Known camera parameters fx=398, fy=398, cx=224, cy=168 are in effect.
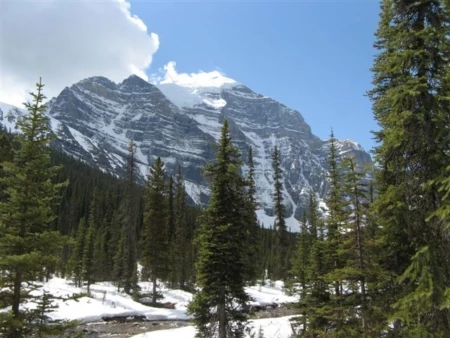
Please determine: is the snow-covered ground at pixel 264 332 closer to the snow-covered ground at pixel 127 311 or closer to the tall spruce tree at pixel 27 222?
the snow-covered ground at pixel 127 311

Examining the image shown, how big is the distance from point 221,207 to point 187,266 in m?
41.5

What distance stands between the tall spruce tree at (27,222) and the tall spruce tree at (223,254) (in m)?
7.41

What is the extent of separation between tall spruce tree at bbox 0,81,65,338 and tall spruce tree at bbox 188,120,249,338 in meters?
7.41

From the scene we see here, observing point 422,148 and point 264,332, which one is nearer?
point 422,148

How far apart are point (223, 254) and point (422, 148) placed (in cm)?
1139

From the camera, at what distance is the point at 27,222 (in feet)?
42.1

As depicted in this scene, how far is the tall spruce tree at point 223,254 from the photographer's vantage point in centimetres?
1839

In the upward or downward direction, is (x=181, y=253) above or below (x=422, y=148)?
below

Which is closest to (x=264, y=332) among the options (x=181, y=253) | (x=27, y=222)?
(x=27, y=222)

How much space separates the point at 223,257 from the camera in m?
18.5

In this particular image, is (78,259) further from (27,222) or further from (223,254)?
(27,222)

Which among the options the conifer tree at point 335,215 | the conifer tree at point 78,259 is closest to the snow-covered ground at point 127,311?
the conifer tree at point 335,215

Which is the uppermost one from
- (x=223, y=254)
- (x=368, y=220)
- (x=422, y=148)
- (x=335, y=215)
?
(x=422, y=148)

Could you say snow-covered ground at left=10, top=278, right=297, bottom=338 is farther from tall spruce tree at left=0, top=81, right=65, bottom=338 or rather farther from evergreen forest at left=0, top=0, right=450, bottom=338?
tall spruce tree at left=0, top=81, right=65, bottom=338
